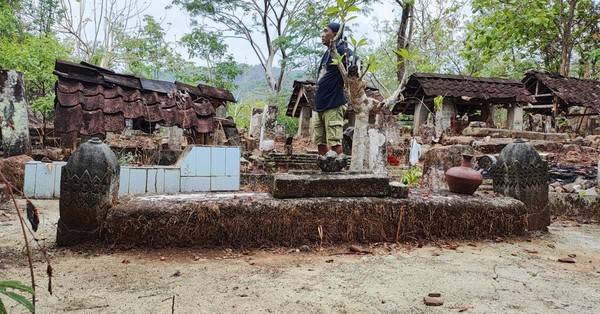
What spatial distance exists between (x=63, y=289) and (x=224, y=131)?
6654mm

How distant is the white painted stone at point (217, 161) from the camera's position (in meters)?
4.83

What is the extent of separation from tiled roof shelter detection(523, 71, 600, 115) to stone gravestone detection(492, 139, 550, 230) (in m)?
13.3

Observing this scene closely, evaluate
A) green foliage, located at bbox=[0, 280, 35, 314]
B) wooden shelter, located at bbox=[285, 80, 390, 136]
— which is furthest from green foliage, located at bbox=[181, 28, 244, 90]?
green foliage, located at bbox=[0, 280, 35, 314]

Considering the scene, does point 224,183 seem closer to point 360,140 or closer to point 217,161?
point 217,161

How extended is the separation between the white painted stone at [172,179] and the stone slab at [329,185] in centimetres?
165

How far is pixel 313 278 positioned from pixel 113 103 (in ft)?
14.9

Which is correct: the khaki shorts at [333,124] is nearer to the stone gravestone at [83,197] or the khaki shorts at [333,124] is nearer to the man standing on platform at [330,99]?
the man standing on platform at [330,99]

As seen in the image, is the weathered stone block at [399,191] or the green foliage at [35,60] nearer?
the weathered stone block at [399,191]

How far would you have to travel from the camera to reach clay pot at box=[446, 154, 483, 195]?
391cm

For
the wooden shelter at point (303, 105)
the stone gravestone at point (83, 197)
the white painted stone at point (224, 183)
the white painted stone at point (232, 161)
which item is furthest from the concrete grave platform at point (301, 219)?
the wooden shelter at point (303, 105)

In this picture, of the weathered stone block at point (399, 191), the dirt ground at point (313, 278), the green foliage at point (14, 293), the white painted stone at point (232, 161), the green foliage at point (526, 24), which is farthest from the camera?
the green foliage at point (526, 24)

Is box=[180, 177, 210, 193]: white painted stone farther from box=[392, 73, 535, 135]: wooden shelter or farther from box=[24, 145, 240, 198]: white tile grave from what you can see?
box=[392, 73, 535, 135]: wooden shelter

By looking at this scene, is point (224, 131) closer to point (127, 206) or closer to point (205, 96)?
point (205, 96)

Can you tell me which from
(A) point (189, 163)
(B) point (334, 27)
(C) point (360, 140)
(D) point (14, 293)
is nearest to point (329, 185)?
(C) point (360, 140)
